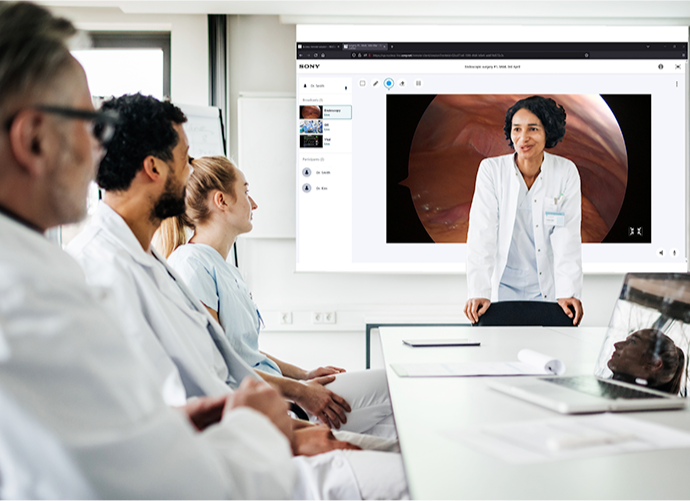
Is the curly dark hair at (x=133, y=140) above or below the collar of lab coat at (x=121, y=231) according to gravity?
above

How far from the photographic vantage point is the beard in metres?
1.29

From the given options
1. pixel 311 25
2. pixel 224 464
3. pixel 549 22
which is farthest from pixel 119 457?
pixel 549 22

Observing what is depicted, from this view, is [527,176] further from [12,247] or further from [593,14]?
[12,247]

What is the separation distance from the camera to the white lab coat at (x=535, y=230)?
262 centimetres

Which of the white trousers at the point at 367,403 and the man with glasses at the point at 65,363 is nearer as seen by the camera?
the man with glasses at the point at 65,363

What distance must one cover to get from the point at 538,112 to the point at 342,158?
1275 millimetres

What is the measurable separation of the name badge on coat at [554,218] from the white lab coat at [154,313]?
210cm

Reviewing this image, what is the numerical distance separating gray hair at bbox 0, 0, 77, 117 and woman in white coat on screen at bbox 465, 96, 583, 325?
87.7 inches

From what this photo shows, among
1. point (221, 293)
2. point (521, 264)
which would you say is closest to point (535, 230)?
point (521, 264)

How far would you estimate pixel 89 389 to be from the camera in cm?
45

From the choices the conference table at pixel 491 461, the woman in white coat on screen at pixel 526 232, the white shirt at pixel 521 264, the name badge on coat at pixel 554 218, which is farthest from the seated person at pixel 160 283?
the name badge on coat at pixel 554 218

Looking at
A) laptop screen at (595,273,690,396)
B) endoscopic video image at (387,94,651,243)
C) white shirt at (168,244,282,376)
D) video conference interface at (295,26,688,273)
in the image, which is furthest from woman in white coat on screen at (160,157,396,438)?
endoscopic video image at (387,94,651,243)

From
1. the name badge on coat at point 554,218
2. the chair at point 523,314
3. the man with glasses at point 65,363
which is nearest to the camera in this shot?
the man with glasses at point 65,363

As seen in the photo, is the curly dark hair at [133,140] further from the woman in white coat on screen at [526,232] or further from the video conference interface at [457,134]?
the video conference interface at [457,134]
